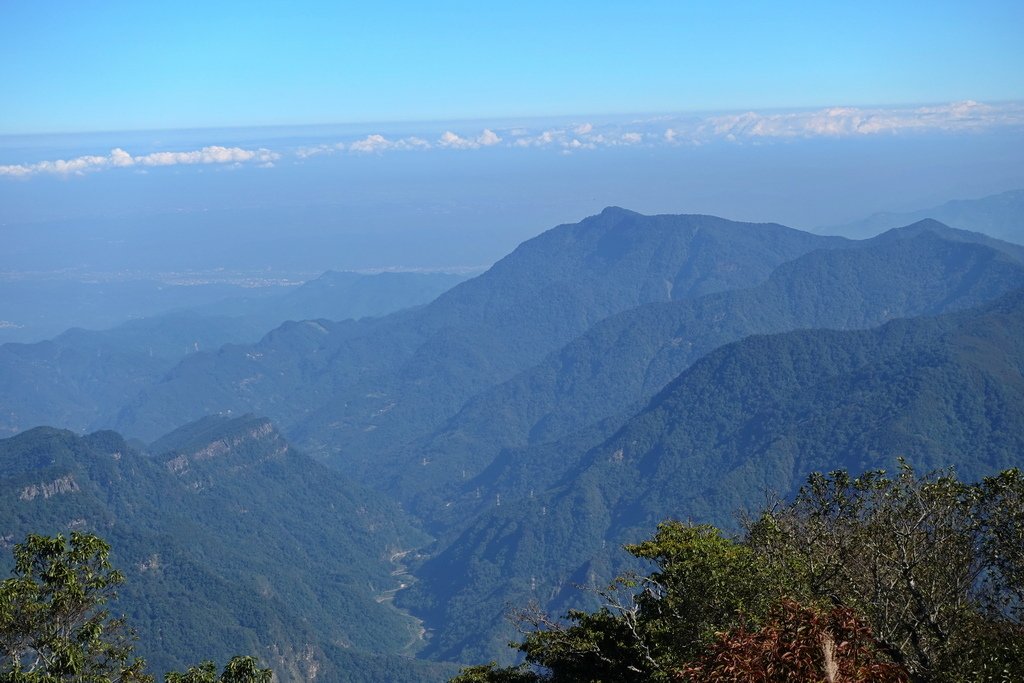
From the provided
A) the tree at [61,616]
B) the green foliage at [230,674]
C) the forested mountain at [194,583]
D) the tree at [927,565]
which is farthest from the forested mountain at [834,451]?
the tree at [61,616]

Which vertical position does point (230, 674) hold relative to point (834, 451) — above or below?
above

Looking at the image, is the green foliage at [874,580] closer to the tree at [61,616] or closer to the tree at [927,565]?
the tree at [927,565]

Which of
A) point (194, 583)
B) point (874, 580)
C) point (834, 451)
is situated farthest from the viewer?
point (834, 451)

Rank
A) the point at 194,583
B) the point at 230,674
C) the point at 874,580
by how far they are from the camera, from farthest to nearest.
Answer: the point at 194,583 → the point at 230,674 → the point at 874,580

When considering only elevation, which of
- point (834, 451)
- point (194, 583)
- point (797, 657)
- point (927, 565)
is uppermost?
point (797, 657)

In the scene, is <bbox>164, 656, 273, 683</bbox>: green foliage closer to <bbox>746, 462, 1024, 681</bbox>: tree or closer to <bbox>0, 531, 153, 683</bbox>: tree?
<bbox>0, 531, 153, 683</bbox>: tree

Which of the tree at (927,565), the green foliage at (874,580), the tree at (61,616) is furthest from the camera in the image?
the tree at (61,616)

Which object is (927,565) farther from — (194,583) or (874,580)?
(194,583)

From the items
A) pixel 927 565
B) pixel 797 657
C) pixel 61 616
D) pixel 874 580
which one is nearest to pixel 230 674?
pixel 61 616

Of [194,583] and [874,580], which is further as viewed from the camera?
[194,583]
